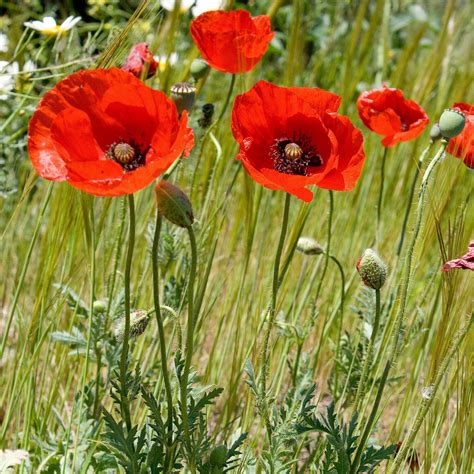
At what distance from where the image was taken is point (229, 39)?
45.7 inches

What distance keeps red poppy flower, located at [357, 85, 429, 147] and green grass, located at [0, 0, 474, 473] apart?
0.14 m

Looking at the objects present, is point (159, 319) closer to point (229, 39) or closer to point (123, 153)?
point (123, 153)

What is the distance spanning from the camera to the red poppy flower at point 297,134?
34.9 inches

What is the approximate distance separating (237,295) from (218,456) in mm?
625

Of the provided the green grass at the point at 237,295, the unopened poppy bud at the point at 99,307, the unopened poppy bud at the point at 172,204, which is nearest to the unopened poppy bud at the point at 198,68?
the green grass at the point at 237,295

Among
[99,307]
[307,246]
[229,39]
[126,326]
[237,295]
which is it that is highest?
[229,39]

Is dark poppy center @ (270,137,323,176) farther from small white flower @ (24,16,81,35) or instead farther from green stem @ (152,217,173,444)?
small white flower @ (24,16,81,35)

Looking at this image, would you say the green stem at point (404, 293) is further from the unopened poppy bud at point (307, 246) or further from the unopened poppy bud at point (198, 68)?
the unopened poppy bud at point (198, 68)

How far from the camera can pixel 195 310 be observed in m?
1.04

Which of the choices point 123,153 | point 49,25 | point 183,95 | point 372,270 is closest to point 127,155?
point 123,153

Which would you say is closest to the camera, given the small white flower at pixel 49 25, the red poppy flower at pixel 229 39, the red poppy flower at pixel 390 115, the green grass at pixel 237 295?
the green grass at pixel 237 295

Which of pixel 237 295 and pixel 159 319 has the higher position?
pixel 159 319

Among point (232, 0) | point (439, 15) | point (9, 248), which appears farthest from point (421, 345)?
point (439, 15)

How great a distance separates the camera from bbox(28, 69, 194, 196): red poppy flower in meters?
0.77
